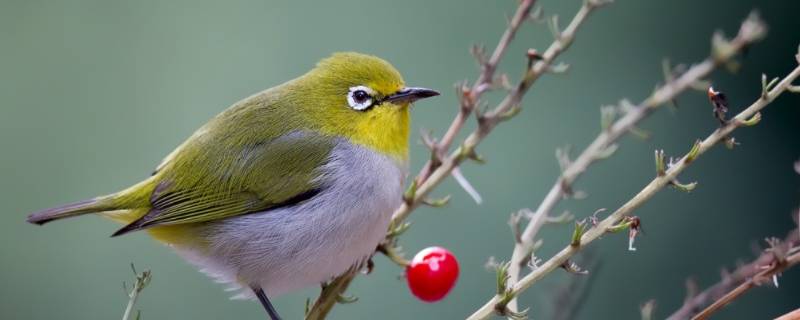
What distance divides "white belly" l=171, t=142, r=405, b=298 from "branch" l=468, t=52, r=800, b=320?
979 mm

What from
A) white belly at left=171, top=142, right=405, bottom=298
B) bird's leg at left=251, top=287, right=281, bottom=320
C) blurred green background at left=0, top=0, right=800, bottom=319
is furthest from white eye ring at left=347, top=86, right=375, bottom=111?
blurred green background at left=0, top=0, right=800, bottom=319

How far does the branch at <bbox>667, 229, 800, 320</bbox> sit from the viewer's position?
1416 mm

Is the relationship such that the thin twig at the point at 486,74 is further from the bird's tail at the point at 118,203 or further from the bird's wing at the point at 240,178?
the bird's tail at the point at 118,203

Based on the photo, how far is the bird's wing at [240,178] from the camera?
278 centimetres

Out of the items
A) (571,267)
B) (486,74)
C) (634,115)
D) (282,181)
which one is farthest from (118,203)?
(634,115)

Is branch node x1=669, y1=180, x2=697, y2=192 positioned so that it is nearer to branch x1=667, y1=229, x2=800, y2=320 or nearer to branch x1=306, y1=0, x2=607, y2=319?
branch x1=667, y1=229, x2=800, y2=320

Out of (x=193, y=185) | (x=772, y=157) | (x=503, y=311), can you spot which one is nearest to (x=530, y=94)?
(x=772, y=157)

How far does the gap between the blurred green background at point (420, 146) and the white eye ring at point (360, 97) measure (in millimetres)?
1012

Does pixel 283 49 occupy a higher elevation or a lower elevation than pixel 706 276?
higher

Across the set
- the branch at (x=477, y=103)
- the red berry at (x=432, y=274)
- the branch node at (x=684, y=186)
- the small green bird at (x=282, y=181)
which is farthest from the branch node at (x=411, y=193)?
the branch node at (x=684, y=186)

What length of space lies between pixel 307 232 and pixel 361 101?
0.47m

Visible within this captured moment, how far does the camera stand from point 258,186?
9.15 feet

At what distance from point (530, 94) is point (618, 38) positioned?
1.91ft

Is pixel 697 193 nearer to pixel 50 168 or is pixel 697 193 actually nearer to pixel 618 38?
pixel 618 38
